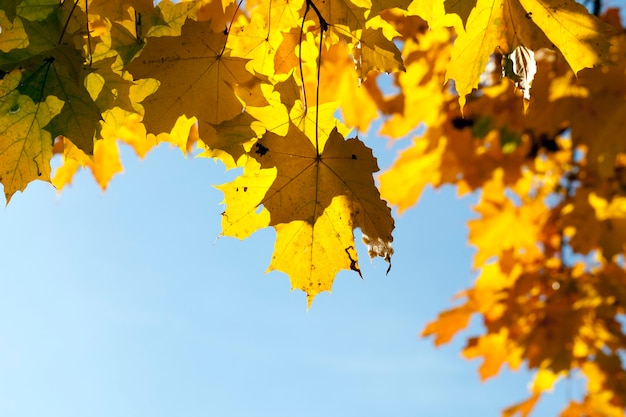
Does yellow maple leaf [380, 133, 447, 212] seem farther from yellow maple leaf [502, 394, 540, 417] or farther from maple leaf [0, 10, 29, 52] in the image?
maple leaf [0, 10, 29, 52]

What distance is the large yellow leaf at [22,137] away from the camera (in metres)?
1.11

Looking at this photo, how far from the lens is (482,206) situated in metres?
4.31

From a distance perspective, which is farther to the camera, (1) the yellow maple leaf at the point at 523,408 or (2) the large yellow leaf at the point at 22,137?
(1) the yellow maple leaf at the point at 523,408

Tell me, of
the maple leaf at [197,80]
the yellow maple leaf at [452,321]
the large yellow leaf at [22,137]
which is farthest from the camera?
the yellow maple leaf at [452,321]

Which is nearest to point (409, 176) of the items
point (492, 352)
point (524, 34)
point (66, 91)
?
point (492, 352)

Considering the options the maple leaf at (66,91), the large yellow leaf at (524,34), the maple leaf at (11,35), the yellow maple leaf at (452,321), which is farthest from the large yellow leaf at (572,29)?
the yellow maple leaf at (452,321)

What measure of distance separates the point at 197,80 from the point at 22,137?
0.35 metres

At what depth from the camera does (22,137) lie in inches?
44.4

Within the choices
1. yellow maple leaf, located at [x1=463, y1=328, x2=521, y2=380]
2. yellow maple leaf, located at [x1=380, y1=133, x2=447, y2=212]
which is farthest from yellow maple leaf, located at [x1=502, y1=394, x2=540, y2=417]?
yellow maple leaf, located at [x1=380, y1=133, x2=447, y2=212]

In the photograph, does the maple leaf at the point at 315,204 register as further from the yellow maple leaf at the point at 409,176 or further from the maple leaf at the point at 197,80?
the yellow maple leaf at the point at 409,176

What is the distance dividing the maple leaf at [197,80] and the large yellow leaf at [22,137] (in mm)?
191

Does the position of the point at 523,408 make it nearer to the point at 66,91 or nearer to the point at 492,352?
the point at 492,352

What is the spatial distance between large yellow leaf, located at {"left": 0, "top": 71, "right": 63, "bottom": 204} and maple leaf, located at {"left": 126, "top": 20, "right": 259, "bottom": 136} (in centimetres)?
19

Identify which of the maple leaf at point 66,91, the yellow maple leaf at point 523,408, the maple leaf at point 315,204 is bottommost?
the maple leaf at point 315,204
